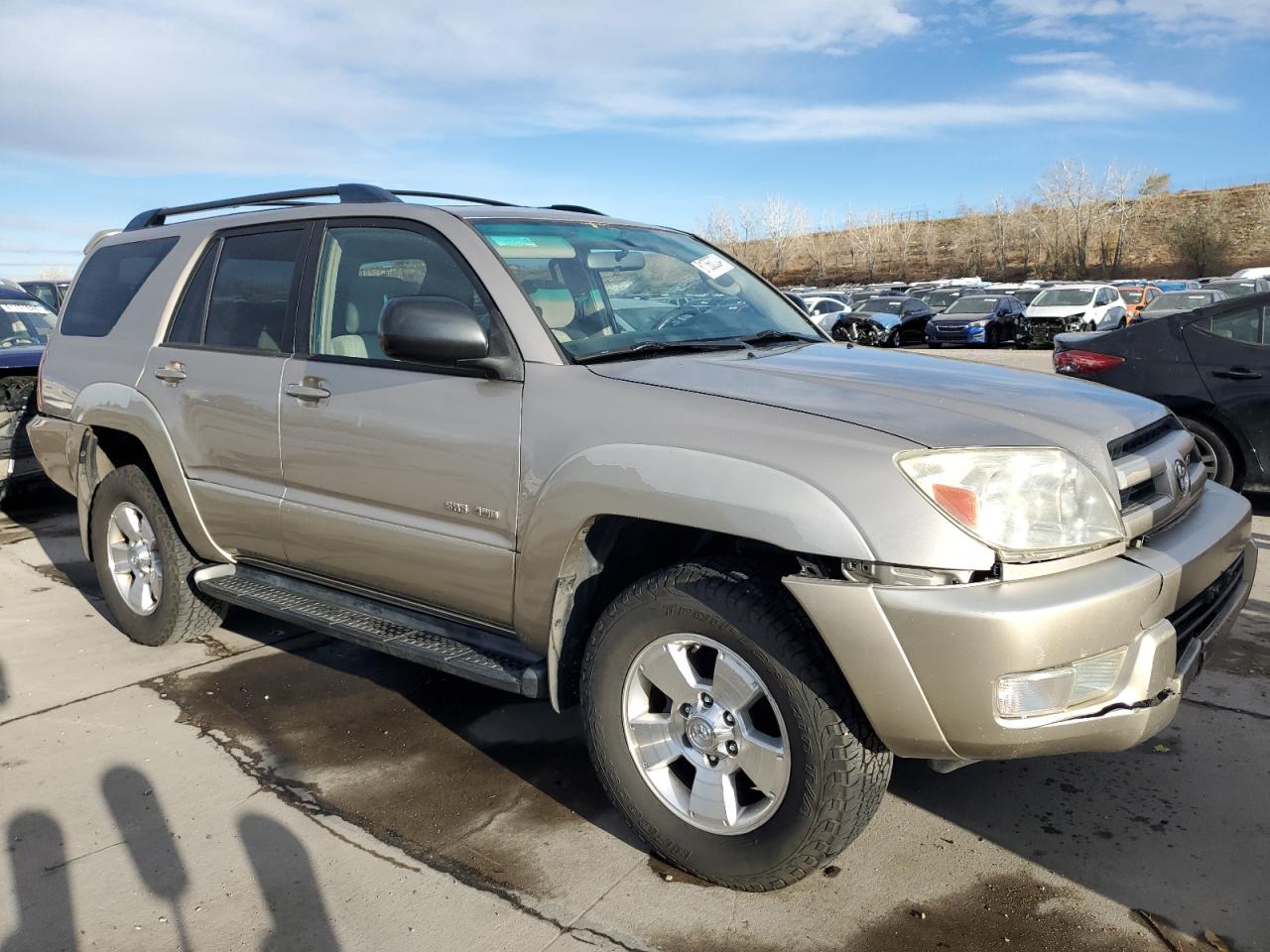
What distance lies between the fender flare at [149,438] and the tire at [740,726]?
2.18m

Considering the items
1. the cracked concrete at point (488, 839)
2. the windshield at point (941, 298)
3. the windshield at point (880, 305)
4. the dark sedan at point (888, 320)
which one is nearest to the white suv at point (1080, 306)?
the dark sedan at point (888, 320)

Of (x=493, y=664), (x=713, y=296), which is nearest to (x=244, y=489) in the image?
(x=493, y=664)

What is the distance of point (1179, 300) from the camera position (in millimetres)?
20656

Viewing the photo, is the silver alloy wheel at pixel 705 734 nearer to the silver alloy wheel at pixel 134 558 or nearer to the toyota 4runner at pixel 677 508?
the toyota 4runner at pixel 677 508

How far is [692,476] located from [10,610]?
4554mm

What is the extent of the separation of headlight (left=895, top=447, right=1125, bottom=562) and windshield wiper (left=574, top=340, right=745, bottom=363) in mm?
1053

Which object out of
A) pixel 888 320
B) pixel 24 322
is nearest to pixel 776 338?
pixel 24 322

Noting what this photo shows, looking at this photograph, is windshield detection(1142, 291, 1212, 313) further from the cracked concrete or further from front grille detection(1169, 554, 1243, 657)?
front grille detection(1169, 554, 1243, 657)

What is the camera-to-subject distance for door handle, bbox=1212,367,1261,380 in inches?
264

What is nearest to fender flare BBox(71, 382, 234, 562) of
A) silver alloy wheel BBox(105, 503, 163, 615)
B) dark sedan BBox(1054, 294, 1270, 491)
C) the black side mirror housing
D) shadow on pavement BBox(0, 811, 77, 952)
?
silver alloy wheel BBox(105, 503, 163, 615)

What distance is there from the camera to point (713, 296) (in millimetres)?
3805

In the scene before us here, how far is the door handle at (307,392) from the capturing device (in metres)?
A: 3.54

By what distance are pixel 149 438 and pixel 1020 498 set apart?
3.53 m

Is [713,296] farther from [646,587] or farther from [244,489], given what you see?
[244,489]
